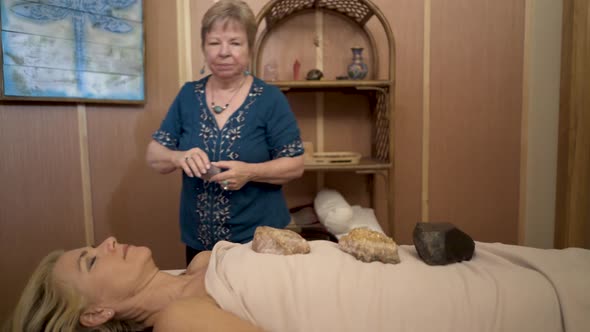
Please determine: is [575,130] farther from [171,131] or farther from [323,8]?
[171,131]

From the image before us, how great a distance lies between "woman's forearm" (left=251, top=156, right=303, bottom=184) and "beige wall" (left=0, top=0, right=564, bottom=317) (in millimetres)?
995

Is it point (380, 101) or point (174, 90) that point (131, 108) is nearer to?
point (174, 90)

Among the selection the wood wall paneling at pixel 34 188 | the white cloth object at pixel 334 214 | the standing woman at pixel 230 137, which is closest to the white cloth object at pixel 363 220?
the white cloth object at pixel 334 214

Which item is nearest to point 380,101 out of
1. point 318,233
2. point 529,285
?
point 318,233

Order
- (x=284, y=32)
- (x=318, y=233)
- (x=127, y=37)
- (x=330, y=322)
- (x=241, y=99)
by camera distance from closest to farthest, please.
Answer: (x=330, y=322) → (x=241, y=99) → (x=127, y=37) → (x=318, y=233) → (x=284, y=32)

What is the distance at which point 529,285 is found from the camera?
889mm

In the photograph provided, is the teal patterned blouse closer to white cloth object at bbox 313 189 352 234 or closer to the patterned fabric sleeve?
the patterned fabric sleeve

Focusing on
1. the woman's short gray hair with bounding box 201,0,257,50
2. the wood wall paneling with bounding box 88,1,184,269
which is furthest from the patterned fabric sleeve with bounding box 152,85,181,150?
the wood wall paneling with bounding box 88,1,184,269

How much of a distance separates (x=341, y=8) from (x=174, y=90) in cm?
101

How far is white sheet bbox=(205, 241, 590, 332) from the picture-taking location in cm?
85

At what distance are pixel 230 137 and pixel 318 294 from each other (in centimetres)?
63

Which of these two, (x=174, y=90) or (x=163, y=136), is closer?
(x=163, y=136)

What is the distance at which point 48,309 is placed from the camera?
949mm

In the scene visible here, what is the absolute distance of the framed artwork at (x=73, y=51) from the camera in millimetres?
1709
